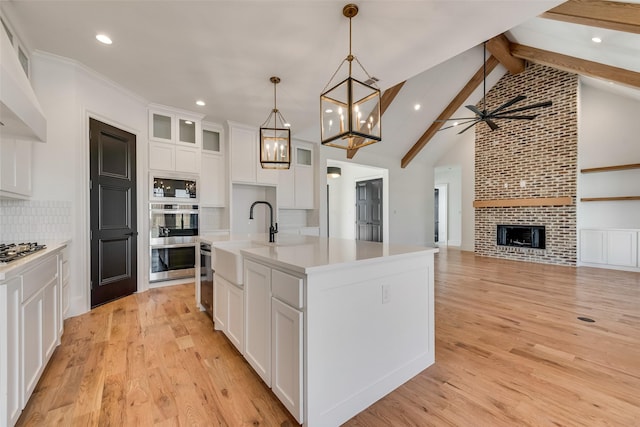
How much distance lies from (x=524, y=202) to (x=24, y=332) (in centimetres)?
815

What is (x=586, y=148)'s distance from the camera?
5938 millimetres

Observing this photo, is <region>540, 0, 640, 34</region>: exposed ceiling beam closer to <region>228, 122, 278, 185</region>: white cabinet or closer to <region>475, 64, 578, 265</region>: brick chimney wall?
<region>475, 64, 578, 265</region>: brick chimney wall

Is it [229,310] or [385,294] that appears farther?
[229,310]

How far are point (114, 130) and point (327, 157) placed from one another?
13.0 feet

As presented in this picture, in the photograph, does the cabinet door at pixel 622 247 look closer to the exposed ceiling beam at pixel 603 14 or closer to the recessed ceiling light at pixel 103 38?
the exposed ceiling beam at pixel 603 14

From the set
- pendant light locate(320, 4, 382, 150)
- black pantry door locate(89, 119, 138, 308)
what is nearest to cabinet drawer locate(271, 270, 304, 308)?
pendant light locate(320, 4, 382, 150)

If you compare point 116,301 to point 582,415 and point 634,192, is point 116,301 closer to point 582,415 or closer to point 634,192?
point 582,415

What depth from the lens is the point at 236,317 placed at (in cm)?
216

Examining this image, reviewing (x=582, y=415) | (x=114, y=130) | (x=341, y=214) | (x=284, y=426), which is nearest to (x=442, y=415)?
(x=582, y=415)

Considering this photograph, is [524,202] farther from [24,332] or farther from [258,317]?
[24,332]

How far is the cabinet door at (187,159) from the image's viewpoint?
442 centimetres

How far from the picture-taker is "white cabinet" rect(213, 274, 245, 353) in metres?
2.08

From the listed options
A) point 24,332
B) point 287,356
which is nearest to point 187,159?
point 24,332

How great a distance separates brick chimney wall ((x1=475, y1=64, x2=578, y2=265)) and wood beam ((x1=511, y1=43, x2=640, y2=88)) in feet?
3.89
